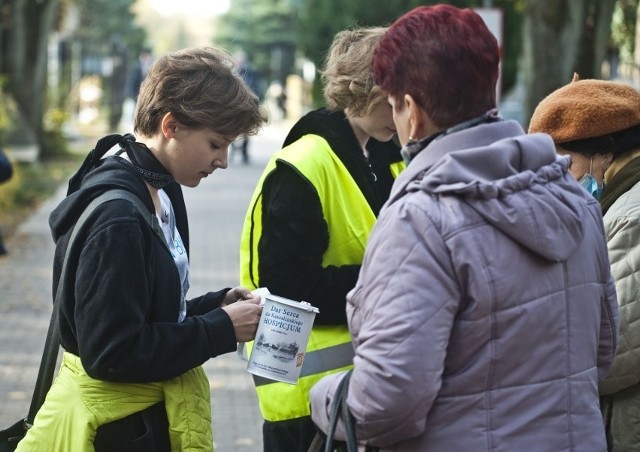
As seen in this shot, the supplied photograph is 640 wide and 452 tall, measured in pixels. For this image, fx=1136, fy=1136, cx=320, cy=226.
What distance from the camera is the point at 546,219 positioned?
7.59 feet

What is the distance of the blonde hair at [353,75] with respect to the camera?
11.4 ft

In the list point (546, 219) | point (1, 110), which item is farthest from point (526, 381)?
point (1, 110)

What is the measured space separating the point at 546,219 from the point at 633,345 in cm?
86

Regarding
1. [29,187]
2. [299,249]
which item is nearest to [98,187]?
[299,249]

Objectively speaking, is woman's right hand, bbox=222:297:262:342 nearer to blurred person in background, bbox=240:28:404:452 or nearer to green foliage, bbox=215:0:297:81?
blurred person in background, bbox=240:28:404:452

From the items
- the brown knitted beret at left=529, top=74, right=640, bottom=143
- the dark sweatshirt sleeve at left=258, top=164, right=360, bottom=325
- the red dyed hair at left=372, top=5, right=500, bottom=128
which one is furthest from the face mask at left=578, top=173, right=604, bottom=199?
the red dyed hair at left=372, top=5, right=500, bottom=128

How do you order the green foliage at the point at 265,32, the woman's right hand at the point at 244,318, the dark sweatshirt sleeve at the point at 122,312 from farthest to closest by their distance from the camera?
1. the green foliage at the point at 265,32
2. the woman's right hand at the point at 244,318
3. the dark sweatshirt sleeve at the point at 122,312

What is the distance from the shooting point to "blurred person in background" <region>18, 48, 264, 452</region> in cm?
273

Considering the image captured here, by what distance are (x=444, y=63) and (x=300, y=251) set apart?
120 cm

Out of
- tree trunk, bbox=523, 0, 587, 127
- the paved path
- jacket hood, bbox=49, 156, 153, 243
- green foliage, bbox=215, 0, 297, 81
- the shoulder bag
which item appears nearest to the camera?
the shoulder bag

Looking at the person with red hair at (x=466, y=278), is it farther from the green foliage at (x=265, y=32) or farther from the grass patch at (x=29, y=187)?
the green foliage at (x=265, y=32)

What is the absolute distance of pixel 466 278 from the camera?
2268mm

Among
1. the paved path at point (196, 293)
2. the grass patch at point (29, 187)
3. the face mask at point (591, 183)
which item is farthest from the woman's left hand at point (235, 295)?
the grass patch at point (29, 187)

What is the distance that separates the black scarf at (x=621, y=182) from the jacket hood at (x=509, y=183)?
2.89ft
